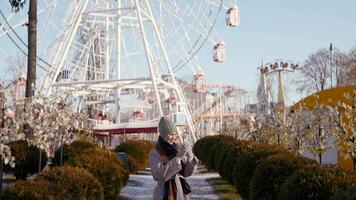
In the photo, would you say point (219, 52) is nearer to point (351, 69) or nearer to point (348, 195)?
point (351, 69)

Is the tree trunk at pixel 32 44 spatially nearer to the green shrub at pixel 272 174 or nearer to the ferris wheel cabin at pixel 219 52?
the green shrub at pixel 272 174

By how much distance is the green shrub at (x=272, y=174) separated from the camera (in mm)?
9336

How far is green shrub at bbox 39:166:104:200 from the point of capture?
8961mm

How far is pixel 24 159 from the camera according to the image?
1850cm

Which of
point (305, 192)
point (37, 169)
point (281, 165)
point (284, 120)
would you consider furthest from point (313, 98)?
point (305, 192)

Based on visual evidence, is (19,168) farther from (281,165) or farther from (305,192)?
(305,192)

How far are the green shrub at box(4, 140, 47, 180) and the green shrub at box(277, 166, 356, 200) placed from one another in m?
12.2

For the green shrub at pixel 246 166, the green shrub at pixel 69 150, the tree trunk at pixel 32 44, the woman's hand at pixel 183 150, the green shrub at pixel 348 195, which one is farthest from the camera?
the tree trunk at pixel 32 44

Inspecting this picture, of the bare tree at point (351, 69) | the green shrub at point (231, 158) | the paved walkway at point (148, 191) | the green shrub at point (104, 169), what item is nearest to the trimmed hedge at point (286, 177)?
the green shrub at point (231, 158)

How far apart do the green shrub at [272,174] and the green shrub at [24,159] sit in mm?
10236

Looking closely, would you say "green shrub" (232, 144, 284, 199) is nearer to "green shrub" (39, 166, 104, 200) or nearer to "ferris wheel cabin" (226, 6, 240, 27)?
"green shrub" (39, 166, 104, 200)

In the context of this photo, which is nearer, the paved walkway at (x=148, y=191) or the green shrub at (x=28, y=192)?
the green shrub at (x=28, y=192)

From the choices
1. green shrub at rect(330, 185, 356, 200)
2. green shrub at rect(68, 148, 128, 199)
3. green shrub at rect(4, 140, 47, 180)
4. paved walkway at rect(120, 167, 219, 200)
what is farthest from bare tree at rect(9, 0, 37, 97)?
green shrub at rect(330, 185, 356, 200)

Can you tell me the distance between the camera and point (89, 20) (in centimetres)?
4119
